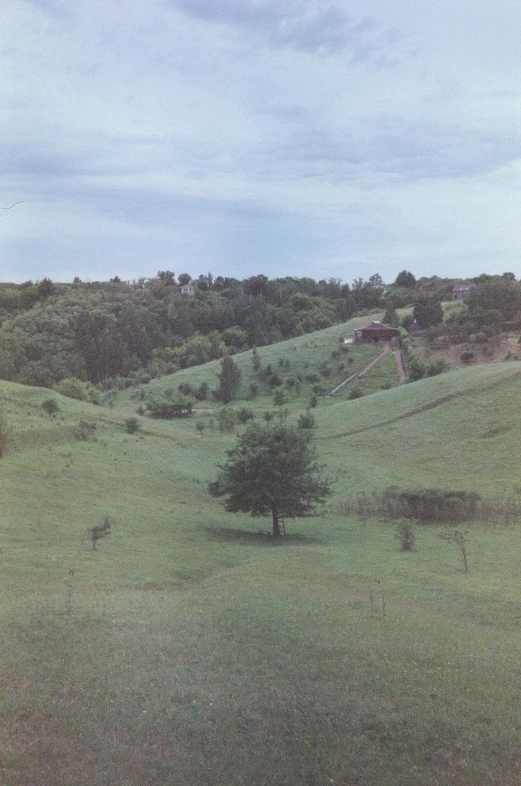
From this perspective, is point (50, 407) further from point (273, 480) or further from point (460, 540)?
point (460, 540)

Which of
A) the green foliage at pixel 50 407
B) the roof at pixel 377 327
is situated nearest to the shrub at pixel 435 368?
the roof at pixel 377 327

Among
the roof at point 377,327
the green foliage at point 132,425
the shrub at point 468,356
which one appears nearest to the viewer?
the green foliage at point 132,425

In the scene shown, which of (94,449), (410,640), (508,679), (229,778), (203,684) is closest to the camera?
(229,778)

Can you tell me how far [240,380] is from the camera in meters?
67.1

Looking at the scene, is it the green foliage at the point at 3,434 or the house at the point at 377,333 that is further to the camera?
the house at the point at 377,333

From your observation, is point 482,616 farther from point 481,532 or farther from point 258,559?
point 481,532

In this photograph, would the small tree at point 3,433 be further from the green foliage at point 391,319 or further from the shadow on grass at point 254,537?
the green foliage at point 391,319

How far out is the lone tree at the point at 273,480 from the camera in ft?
76.1

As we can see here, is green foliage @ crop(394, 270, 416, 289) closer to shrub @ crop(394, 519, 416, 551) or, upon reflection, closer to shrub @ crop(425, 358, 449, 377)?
shrub @ crop(425, 358, 449, 377)

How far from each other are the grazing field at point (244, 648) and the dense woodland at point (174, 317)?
3785 cm

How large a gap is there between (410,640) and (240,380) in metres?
59.1

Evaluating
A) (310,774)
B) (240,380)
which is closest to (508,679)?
(310,774)

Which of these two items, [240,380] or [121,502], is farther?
[240,380]

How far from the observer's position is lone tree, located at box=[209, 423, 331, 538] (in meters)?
23.2
